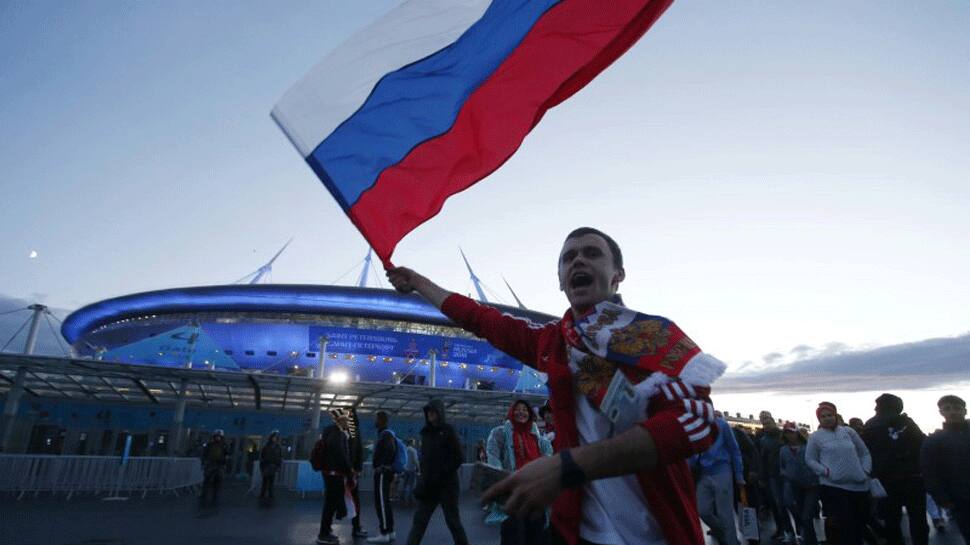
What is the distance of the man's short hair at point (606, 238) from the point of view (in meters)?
2.14

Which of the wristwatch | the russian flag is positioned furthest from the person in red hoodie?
the russian flag

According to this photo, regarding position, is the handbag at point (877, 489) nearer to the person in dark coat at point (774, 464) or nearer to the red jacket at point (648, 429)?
the person in dark coat at point (774, 464)

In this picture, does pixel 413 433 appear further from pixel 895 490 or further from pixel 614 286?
pixel 614 286

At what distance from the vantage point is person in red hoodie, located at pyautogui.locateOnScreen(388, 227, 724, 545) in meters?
1.28

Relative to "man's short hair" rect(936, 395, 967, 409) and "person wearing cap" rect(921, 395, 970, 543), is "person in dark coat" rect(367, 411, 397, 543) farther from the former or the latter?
"man's short hair" rect(936, 395, 967, 409)

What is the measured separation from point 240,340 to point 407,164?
41.2 m

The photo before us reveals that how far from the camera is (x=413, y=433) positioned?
2884 centimetres

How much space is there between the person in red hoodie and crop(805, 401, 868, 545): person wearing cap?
207 inches

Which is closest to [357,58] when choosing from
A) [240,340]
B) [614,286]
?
[614,286]

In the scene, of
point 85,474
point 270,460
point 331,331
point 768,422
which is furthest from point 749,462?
point 331,331

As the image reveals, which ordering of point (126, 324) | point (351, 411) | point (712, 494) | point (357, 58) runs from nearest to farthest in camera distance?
point (357, 58)
point (712, 494)
point (351, 411)
point (126, 324)

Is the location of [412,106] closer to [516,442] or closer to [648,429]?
[648,429]

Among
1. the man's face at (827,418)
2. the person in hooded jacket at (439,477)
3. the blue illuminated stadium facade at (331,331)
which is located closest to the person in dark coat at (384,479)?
the person in hooded jacket at (439,477)

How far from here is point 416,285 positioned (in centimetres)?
276
